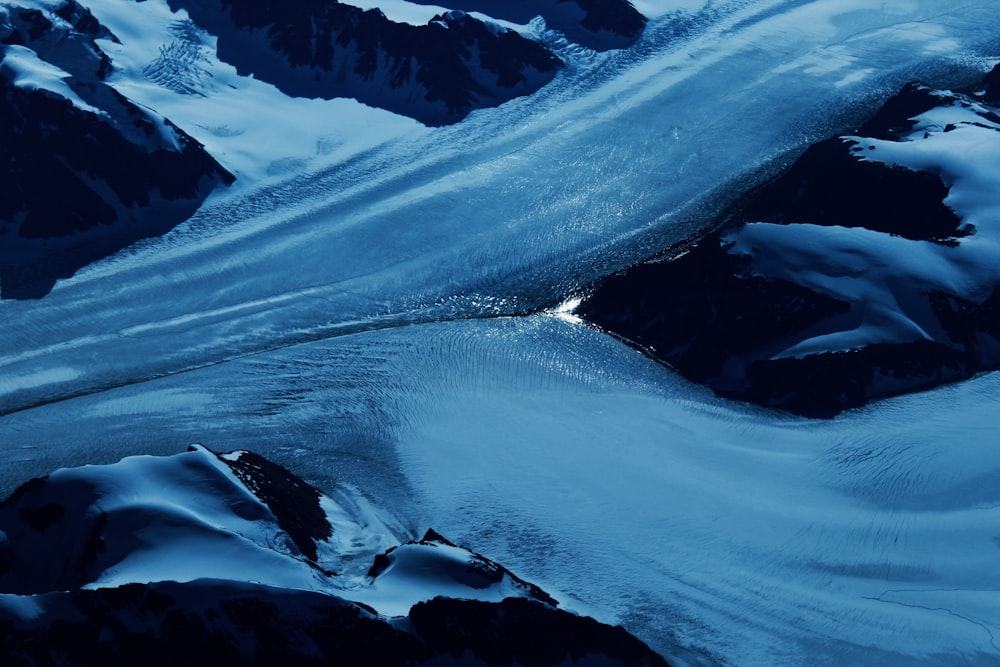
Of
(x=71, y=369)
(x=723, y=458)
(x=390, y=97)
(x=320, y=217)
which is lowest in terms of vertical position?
(x=723, y=458)

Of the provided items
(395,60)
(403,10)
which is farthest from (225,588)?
(403,10)

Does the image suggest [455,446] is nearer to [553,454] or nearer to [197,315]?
[553,454]

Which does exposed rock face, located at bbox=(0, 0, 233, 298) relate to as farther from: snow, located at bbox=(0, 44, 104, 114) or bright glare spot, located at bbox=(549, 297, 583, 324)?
bright glare spot, located at bbox=(549, 297, 583, 324)

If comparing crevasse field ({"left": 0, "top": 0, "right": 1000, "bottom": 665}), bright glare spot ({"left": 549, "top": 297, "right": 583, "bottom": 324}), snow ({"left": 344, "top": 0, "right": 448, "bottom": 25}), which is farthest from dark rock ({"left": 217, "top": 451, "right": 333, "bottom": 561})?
snow ({"left": 344, "top": 0, "right": 448, "bottom": 25})

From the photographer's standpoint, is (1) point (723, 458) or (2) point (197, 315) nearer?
(1) point (723, 458)

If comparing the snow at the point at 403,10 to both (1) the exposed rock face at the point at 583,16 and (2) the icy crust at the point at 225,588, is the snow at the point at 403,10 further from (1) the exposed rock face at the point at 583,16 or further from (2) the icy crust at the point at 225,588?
(2) the icy crust at the point at 225,588

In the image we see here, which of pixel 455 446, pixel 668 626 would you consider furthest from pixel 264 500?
pixel 668 626
